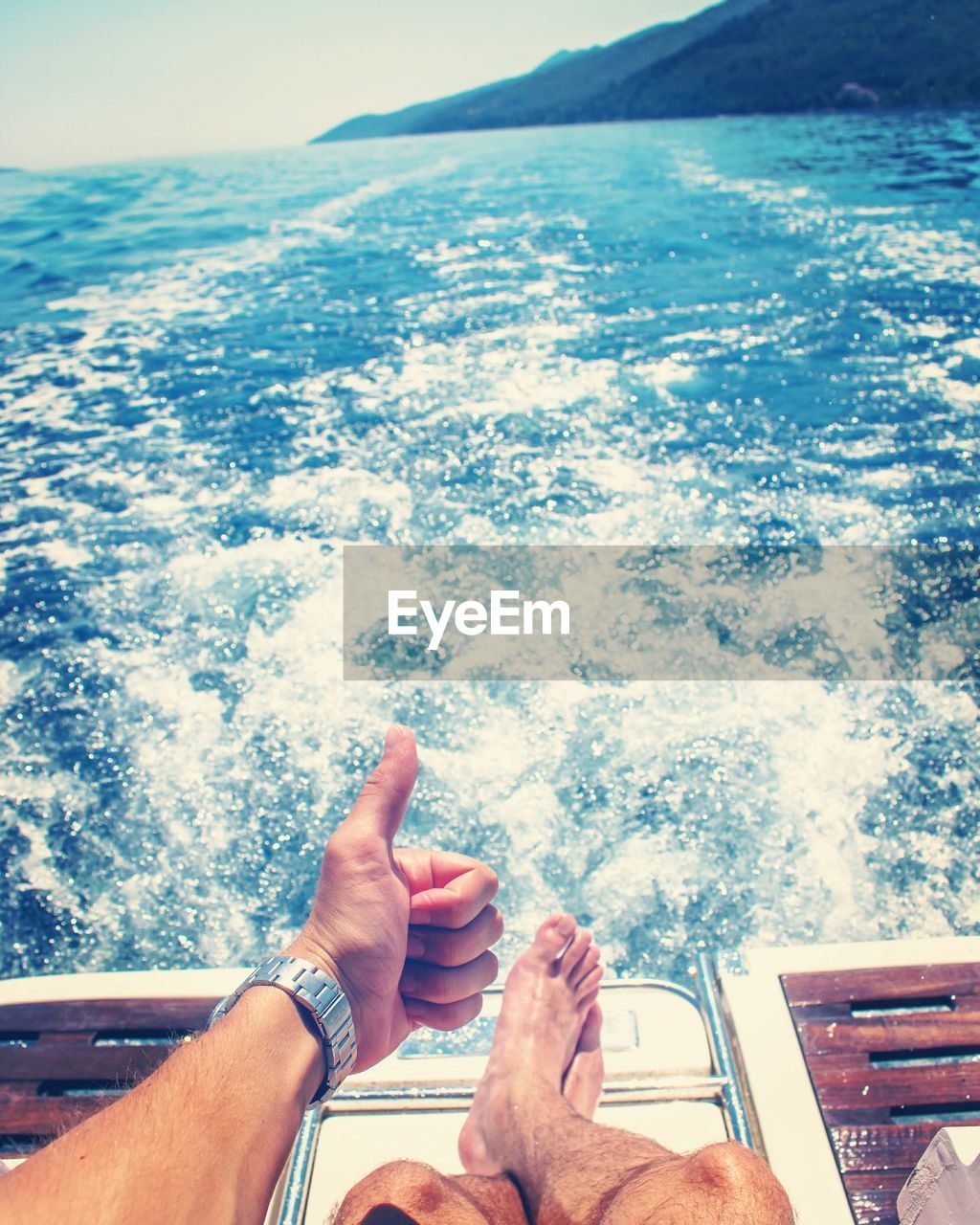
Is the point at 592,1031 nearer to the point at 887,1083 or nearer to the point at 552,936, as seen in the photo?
the point at 552,936

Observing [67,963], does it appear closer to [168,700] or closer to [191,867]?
[191,867]

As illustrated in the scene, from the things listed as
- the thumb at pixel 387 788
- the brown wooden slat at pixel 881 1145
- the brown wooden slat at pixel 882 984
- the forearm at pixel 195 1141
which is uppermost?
the thumb at pixel 387 788

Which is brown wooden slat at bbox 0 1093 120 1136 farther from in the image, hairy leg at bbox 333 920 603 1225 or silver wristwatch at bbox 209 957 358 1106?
hairy leg at bbox 333 920 603 1225

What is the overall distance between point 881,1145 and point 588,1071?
678 mm

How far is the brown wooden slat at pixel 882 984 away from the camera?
1881 mm

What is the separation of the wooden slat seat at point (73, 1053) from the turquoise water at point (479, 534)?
0.49m

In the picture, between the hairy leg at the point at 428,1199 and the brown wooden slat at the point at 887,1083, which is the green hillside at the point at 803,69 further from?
the hairy leg at the point at 428,1199

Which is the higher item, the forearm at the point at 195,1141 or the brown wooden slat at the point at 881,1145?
the forearm at the point at 195,1141

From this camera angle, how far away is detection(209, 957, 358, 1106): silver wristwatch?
1382 mm

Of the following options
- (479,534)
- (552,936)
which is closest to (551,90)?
(479,534)

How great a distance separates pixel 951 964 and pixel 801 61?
35.9 m

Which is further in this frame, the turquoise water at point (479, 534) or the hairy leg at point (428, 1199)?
the turquoise water at point (479, 534)

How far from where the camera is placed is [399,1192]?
4.26 feet

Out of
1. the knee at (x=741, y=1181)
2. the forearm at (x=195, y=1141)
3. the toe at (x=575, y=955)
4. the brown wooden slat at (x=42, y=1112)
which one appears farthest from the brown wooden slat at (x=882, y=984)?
the brown wooden slat at (x=42, y=1112)
